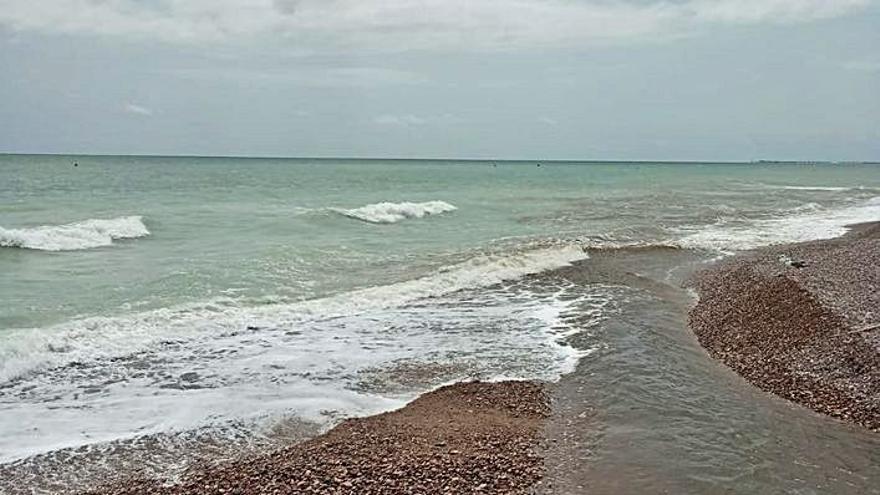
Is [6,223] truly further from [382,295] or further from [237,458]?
[237,458]

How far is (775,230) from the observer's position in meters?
28.8

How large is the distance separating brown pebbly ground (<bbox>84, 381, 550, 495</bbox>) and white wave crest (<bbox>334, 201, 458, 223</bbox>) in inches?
958

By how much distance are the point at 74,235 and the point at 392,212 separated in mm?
15331

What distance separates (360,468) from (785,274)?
13073 millimetres

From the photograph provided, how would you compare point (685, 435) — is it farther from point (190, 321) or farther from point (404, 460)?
point (190, 321)

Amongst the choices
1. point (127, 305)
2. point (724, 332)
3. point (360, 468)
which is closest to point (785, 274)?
point (724, 332)

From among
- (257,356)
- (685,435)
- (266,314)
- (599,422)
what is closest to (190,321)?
(266,314)

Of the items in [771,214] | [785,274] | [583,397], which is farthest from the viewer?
[771,214]

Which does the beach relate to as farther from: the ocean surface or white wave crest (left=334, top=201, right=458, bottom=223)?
white wave crest (left=334, top=201, right=458, bottom=223)

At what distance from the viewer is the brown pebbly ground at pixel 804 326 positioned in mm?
9242

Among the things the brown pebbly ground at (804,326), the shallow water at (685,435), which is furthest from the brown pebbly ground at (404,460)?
the brown pebbly ground at (804,326)

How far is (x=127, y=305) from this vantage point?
14.4m

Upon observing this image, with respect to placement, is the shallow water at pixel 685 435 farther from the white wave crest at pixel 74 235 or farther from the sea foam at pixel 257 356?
the white wave crest at pixel 74 235

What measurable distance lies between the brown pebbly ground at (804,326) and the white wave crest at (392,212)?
17400 millimetres
